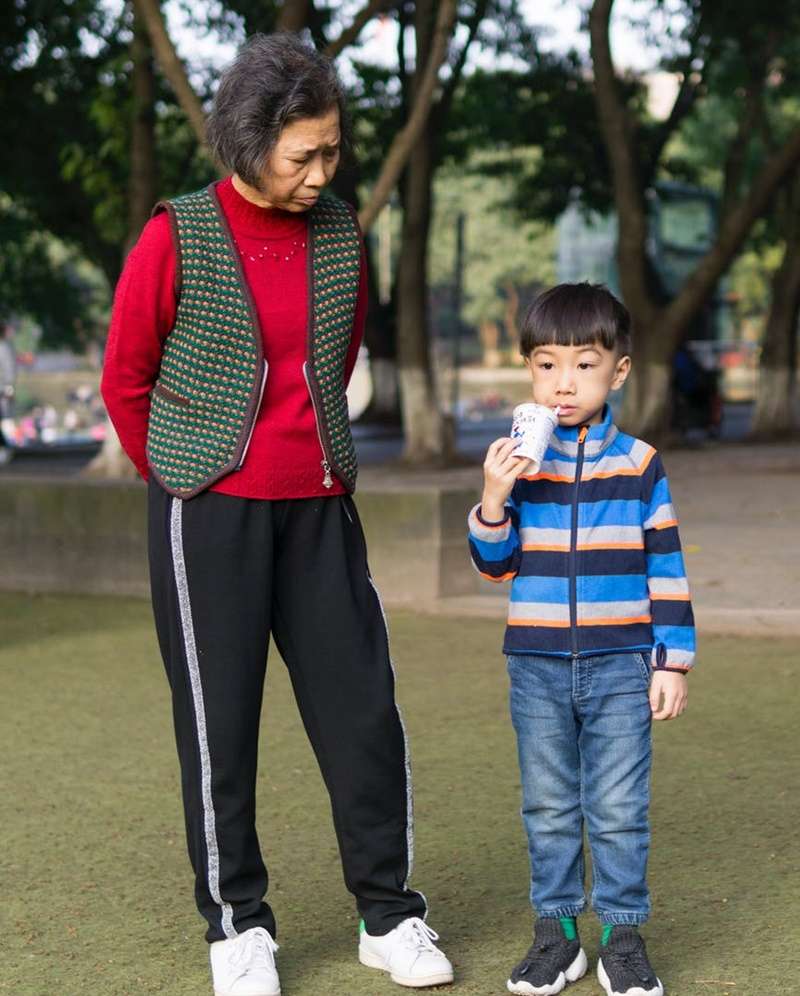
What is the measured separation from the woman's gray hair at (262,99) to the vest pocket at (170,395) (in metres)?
0.43

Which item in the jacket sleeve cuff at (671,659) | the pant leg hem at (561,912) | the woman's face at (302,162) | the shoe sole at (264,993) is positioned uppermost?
the woman's face at (302,162)

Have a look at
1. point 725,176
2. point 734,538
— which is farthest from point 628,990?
point 725,176

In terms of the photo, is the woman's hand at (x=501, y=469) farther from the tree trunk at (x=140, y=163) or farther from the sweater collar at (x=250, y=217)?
the tree trunk at (x=140, y=163)

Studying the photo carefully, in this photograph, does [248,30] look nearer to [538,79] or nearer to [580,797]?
[538,79]

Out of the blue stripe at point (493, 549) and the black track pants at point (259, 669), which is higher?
the blue stripe at point (493, 549)

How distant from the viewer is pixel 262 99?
330 cm

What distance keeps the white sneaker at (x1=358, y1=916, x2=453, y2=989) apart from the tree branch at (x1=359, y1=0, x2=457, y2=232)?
31.3ft

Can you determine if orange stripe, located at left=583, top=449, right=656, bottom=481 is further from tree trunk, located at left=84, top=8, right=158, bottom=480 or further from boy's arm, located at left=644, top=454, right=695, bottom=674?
tree trunk, located at left=84, top=8, right=158, bottom=480

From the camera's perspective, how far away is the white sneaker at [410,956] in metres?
3.55

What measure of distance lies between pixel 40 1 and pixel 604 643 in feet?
42.6

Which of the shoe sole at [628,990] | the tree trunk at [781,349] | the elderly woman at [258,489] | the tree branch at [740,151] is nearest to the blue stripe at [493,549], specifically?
the elderly woman at [258,489]

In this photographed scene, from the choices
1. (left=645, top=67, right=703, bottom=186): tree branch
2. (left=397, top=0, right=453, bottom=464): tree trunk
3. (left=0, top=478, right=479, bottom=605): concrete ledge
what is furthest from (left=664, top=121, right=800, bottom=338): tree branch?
(left=0, top=478, right=479, bottom=605): concrete ledge

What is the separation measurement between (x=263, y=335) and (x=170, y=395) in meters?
0.22

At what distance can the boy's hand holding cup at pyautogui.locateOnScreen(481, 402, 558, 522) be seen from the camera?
321cm
